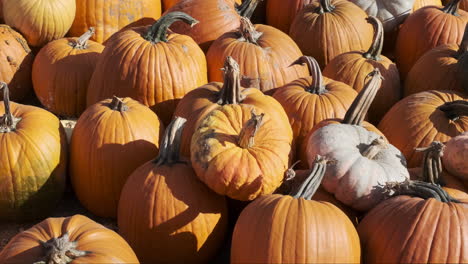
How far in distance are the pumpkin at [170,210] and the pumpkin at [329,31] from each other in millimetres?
2212

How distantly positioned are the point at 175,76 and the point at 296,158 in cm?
110

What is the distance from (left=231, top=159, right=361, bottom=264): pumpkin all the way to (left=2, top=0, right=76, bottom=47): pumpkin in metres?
3.08

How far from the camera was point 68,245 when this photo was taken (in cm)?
256

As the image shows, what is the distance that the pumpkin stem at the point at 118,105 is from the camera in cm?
381

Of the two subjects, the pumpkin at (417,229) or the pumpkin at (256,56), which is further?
the pumpkin at (256,56)

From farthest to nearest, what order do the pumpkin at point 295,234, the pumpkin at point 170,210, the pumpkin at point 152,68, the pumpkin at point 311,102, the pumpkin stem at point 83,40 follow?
the pumpkin stem at point 83,40 → the pumpkin at point 152,68 → the pumpkin at point 311,102 → the pumpkin at point 170,210 → the pumpkin at point 295,234

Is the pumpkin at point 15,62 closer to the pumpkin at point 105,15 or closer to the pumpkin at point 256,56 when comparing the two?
the pumpkin at point 105,15

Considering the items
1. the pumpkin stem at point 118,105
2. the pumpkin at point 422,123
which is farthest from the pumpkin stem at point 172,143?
the pumpkin at point 422,123

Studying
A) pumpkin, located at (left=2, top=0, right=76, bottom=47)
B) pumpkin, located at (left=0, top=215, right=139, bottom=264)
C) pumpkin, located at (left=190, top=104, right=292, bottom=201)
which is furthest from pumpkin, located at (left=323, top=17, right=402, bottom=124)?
pumpkin, located at (left=0, top=215, right=139, bottom=264)

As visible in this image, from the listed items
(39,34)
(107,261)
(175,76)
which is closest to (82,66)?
(39,34)

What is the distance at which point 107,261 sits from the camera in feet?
8.57

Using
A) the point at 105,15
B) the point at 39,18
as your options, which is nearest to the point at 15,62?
the point at 39,18

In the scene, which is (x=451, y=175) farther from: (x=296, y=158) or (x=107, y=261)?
(x=107, y=261)

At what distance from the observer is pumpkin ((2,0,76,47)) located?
5.07m
